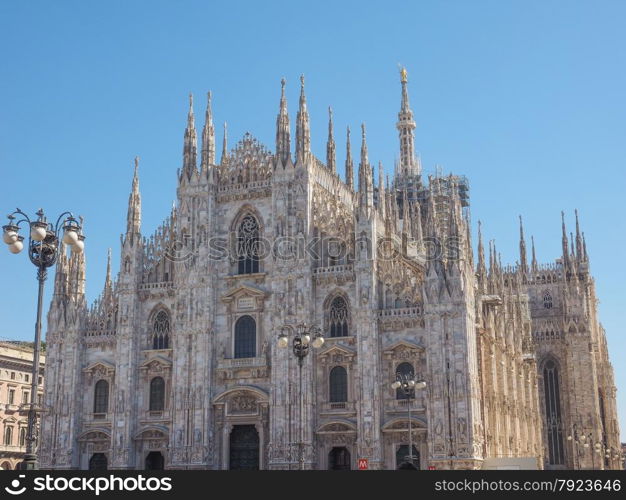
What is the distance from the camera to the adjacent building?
72.6 m

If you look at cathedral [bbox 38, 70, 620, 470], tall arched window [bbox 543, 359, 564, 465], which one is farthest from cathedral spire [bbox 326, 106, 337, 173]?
tall arched window [bbox 543, 359, 564, 465]

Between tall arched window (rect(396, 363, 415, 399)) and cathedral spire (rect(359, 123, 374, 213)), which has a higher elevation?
cathedral spire (rect(359, 123, 374, 213))

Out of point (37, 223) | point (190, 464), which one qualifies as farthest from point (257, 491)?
point (190, 464)

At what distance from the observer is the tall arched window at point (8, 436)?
72.9 meters

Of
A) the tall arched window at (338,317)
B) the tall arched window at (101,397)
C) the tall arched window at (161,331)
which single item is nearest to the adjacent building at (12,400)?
the tall arched window at (101,397)

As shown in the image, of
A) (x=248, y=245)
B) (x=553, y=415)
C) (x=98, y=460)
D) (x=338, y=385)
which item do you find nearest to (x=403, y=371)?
(x=338, y=385)

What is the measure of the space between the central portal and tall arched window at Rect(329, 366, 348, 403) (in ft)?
18.4

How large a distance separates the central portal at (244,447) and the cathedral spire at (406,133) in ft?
167

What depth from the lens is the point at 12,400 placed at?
2938 inches

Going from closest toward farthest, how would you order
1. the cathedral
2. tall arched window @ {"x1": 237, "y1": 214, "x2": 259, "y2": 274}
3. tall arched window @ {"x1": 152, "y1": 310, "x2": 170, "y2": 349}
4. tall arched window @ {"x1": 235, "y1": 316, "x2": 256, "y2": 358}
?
the cathedral
tall arched window @ {"x1": 235, "y1": 316, "x2": 256, "y2": 358}
tall arched window @ {"x1": 237, "y1": 214, "x2": 259, "y2": 274}
tall arched window @ {"x1": 152, "y1": 310, "x2": 170, "y2": 349}

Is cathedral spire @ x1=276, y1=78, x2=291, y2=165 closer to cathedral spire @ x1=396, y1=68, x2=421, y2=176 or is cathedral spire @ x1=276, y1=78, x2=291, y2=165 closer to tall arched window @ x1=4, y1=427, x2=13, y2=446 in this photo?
tall arched window @ x1=4, y1=427, x2=13, y2=446

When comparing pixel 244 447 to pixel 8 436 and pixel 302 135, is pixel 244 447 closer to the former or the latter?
pixel 302 135

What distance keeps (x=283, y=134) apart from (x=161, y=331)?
14918 millimetres

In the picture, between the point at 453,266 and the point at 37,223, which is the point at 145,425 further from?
the point at 37,223
